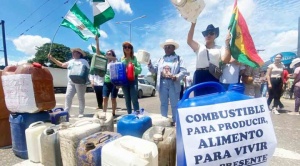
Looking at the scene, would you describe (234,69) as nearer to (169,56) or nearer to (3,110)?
(169,56)

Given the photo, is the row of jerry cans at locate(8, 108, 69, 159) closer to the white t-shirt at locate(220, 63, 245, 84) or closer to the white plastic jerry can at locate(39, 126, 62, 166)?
the white plastic jerry can at locate(39, 126, 62, 166)

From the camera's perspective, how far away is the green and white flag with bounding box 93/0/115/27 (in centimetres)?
582

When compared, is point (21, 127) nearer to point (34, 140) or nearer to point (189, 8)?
point (34, 140)

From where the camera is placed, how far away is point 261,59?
8.00 ft

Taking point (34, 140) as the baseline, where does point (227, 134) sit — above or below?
above

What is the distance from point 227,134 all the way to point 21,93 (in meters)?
2.53

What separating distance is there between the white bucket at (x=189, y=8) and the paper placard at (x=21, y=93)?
2077 mm

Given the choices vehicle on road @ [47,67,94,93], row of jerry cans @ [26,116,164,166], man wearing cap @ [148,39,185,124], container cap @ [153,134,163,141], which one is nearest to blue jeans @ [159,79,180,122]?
man wearing cap @ [148,39,185,124]

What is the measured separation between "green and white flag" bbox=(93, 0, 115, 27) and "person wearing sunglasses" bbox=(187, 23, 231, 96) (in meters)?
3.66

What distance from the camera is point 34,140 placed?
2477 millimetres

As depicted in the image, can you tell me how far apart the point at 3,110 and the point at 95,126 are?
191 cm

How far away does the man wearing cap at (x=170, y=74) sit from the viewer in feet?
12.2

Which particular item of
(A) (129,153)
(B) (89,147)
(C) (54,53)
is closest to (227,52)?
(A) (129,153)

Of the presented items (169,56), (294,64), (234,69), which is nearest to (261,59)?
(234,69)
